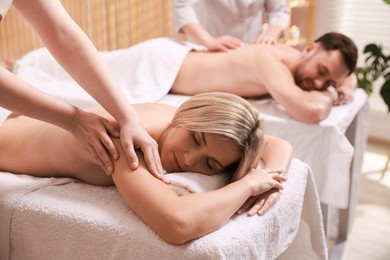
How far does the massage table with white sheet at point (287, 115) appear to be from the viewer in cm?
190

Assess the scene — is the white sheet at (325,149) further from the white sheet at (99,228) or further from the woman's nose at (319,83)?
the white sheet at (99,228)

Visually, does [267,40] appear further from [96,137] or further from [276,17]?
[96,137]

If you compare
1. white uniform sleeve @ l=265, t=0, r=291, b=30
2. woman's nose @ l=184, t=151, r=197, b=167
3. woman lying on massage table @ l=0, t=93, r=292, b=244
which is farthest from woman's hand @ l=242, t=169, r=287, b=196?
white uniform sleeve @ l=265, t=0, r=291, b=30

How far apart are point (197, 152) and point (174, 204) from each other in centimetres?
21

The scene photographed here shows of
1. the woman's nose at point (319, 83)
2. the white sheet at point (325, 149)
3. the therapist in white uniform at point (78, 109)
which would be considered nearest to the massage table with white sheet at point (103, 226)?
the therapist in white uniform at point (78, 109)

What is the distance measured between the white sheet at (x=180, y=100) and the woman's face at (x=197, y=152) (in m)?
0.78

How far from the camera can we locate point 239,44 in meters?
2.35

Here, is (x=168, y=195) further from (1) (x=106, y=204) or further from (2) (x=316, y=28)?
(2) (x=316, y=28)

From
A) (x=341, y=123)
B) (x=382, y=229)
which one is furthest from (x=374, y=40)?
(x=341, y=123)

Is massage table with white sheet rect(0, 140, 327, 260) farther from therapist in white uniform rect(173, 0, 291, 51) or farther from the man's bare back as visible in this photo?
therapist in white uniform rect(173, 0, 291, 51)

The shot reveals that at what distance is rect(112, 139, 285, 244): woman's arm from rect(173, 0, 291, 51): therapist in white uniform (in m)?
1.44

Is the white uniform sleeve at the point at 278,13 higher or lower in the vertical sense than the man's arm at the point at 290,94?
higher

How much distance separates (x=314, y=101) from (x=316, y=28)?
2191 millimetres

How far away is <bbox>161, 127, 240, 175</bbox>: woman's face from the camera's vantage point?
1150 mm
